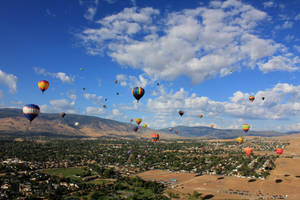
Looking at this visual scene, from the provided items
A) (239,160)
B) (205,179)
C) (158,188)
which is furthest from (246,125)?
(158,188)

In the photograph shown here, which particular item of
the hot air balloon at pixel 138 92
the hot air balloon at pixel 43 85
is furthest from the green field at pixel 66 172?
the hot air balloon at pixel 138 92

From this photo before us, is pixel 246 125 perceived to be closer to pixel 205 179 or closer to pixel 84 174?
pixel 205 179

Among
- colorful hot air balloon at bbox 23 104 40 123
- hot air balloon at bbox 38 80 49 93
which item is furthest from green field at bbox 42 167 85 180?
hot air balloon at bbox 38 80 49 93

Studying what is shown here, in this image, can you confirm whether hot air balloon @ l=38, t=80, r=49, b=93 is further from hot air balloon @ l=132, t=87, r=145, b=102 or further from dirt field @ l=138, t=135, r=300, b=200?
dirt field @ l=138, t=135, r=300, b=200

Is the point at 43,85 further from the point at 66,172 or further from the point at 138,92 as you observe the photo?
the point at 66,172

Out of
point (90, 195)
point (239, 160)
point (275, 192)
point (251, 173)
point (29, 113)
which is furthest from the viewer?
point (239, 160)
